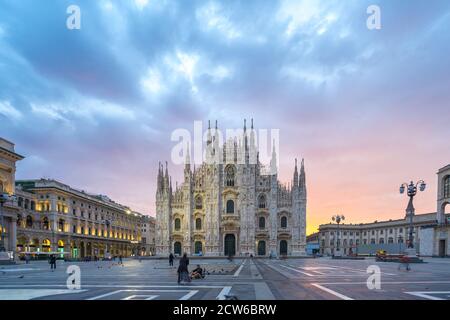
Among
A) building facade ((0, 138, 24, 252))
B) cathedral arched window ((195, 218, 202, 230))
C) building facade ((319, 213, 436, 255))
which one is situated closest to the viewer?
building facade ((0, 138, 24, 252))

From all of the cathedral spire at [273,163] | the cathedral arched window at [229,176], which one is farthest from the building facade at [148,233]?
the cathedral spire at [273,163]

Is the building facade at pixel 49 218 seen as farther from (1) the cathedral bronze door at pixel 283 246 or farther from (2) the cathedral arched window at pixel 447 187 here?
(2) the cathedral arched window at pixel 447 187

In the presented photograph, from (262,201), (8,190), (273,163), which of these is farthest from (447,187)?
(8,190)

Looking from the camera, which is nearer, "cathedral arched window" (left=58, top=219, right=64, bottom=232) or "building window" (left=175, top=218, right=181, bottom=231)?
"cathedral arched window" (left=58, top=219, right=64, bottom=232)

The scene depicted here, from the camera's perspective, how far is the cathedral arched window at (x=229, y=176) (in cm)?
7131

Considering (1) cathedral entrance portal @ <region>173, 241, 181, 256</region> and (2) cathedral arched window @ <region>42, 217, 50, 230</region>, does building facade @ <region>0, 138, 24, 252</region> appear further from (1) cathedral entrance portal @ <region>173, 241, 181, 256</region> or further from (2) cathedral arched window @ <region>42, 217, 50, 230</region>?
(1) cathedral entrance portal @ <region>173, 241, 181, 256</region>

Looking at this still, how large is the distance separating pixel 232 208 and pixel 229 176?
6.36 meters

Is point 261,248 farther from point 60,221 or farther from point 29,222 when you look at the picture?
point 29,222

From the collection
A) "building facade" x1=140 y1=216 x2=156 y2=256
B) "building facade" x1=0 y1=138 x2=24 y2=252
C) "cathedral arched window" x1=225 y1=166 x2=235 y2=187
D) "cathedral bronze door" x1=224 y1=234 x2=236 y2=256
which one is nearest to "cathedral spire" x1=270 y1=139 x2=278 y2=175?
"cathedral arched window" x1=225 y1=166 x2=235 y2=187

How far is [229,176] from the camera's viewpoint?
2817 inches

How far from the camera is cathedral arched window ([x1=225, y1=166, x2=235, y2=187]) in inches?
2808
